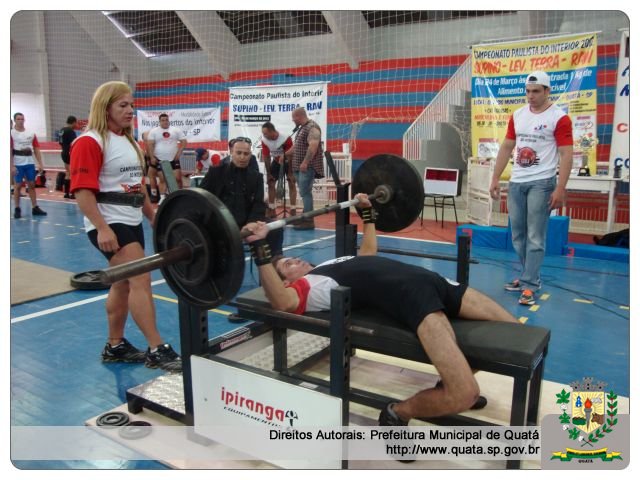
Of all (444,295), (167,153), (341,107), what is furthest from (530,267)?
(341,107)

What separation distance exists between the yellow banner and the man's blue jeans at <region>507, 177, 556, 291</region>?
2.64m

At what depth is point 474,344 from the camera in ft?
5.81

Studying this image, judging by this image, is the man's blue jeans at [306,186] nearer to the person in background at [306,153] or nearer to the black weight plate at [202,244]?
the person in background at [306,153]

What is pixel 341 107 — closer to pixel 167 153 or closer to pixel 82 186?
pixel 167 153

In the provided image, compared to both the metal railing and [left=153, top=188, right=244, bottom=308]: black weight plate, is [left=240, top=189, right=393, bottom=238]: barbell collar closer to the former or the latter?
[left=153, top=188, right=244, bottom=308]: black weight plate

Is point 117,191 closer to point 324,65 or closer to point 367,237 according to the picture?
point 367,237

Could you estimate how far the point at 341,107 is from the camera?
991cm

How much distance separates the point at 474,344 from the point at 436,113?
6.65 m

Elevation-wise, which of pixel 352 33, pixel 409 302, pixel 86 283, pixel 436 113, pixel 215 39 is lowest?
pixel 86 283

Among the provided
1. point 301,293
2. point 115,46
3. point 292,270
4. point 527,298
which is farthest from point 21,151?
point 115,46

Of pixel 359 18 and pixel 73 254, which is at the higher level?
pixel 359 18

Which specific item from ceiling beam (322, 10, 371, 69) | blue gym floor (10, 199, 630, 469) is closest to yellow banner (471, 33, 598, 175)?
blue gym floor (10, 199, 630, 469)

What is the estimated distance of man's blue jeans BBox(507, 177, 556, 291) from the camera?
351 centimetres

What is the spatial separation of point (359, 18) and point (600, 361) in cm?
877
